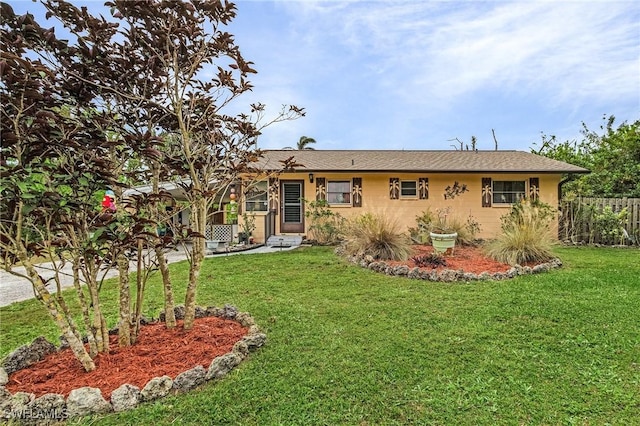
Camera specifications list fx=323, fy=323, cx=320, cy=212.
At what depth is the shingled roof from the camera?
11.9 metres

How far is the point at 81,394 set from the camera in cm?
→ 228

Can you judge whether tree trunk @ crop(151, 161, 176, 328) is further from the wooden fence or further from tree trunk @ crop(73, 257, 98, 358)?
the wooden fence

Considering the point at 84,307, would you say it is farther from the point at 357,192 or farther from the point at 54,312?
the point at 357,192

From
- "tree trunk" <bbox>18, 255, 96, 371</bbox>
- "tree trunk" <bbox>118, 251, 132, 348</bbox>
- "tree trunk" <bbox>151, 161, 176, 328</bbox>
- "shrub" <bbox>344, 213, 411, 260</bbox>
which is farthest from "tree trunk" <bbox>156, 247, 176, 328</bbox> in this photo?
"shrub" <bbox>344, 213, 411, 260</bbox>

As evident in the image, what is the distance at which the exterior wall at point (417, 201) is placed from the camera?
12453 millimetres

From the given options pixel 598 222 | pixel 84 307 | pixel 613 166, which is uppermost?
pixel 613 166

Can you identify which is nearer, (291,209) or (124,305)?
(124,305)

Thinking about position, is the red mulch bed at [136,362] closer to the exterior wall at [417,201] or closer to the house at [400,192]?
the house at [400,192]

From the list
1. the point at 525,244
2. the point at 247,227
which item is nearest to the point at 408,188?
the point at 525,244

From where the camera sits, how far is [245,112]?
12.8 ft

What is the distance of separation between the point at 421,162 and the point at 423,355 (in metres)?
11.0

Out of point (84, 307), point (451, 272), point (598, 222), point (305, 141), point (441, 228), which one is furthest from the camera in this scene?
point (305, 141)

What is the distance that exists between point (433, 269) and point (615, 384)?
164 inches

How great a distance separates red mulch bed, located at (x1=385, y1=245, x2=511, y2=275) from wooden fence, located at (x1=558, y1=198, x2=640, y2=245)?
4.84 m
